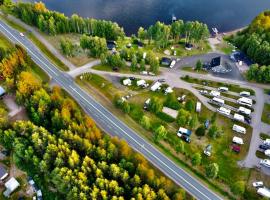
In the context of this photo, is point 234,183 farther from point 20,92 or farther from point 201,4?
point 201,4

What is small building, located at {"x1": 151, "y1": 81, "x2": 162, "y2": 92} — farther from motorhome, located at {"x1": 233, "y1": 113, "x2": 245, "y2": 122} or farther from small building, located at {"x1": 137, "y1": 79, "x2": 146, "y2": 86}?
motorhome, located at {"x1": 233, "y1": 113, "x2": 245, "y2": 122}

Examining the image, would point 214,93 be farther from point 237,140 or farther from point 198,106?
point 237,140

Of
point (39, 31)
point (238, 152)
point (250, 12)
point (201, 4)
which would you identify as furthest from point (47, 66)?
point (250, 12)

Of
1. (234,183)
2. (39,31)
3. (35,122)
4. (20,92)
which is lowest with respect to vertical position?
(234,183)

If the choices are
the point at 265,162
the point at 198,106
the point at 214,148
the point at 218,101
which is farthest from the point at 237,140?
the point at 198,106

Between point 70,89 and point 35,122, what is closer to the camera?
point 35,122

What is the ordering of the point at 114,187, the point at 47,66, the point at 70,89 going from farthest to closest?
the point at 47,66
the point at 70,89
the point at 114,187

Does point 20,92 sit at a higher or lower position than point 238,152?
higher
